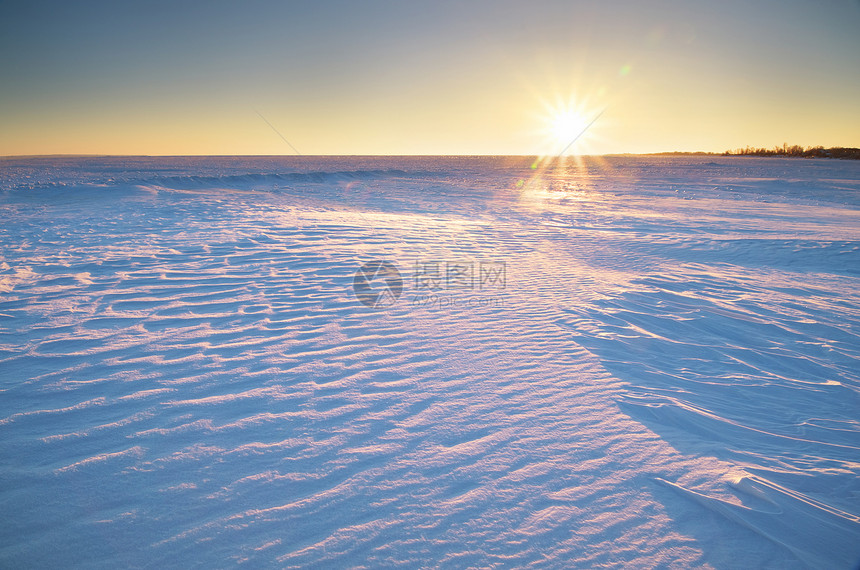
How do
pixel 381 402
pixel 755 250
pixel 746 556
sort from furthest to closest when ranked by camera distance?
pixel 755 250, pixel 381 402, pixel 746 556

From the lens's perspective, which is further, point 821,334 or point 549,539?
point 821,334

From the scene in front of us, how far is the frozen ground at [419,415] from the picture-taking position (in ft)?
6.03

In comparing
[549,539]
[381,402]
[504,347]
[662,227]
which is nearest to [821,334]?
[504,347]

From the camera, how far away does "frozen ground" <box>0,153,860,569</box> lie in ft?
6.03

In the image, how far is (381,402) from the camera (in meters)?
2.84

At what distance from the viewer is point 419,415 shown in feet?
8.86

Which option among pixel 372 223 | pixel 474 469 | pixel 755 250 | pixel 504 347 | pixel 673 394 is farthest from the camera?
pixel 372 223

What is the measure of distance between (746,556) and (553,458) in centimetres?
92

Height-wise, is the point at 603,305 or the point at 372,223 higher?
the point at 372,223

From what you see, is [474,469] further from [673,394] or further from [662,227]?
[662,227]

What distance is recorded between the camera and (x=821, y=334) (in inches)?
163

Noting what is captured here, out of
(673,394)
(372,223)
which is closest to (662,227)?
(372,223)

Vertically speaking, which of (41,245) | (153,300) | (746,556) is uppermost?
(41,245)

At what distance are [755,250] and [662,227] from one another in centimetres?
280
